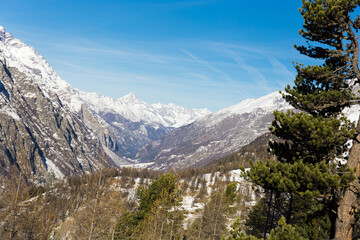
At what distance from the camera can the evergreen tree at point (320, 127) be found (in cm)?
1041

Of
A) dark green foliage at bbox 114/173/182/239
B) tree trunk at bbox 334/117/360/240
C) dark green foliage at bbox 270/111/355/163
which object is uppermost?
dark green foliage at bbox 270/111/355/163

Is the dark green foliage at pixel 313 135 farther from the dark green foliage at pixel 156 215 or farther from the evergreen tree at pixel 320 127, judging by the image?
the dark green foliage at pixel 156 215

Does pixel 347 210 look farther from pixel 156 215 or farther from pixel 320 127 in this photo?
pixel 156 215

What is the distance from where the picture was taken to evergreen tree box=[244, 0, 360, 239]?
10.4 metres

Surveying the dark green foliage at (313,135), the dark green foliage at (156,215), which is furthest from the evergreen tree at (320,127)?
the dark green foliage at (156,215)

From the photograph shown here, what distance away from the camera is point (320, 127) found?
10414 millimetres

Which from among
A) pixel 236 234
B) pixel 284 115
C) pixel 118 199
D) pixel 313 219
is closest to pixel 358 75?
pixel 284 115

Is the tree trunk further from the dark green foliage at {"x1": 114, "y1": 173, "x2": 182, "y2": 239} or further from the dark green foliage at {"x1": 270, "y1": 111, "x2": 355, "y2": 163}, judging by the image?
the dark green foliage at {"x1": 114, "y1": 173, "x2": 182, "y2": 239}

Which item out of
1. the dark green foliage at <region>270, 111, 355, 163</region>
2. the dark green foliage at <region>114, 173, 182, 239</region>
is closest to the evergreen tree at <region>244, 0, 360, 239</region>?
the dark green foliage at <region>270, 111, 355, 163</region>

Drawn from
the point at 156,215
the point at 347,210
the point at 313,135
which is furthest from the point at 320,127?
the point at 156,215

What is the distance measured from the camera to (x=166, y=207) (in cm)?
2969

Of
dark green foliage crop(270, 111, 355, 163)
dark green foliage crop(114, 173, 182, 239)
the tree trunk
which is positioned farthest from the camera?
dark green foliage crop(114, 173, 182, 239)

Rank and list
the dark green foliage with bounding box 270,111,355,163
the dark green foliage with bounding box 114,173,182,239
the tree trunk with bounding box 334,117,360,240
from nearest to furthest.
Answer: the tree trunk with bounding box 334,117,360,240 < the dark green foliage with bounding box 270,111,355,163 < the dark green foliage with bounding box 114,173,182,239

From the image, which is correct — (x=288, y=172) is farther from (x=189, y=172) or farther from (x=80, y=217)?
(x=189, y=172)
